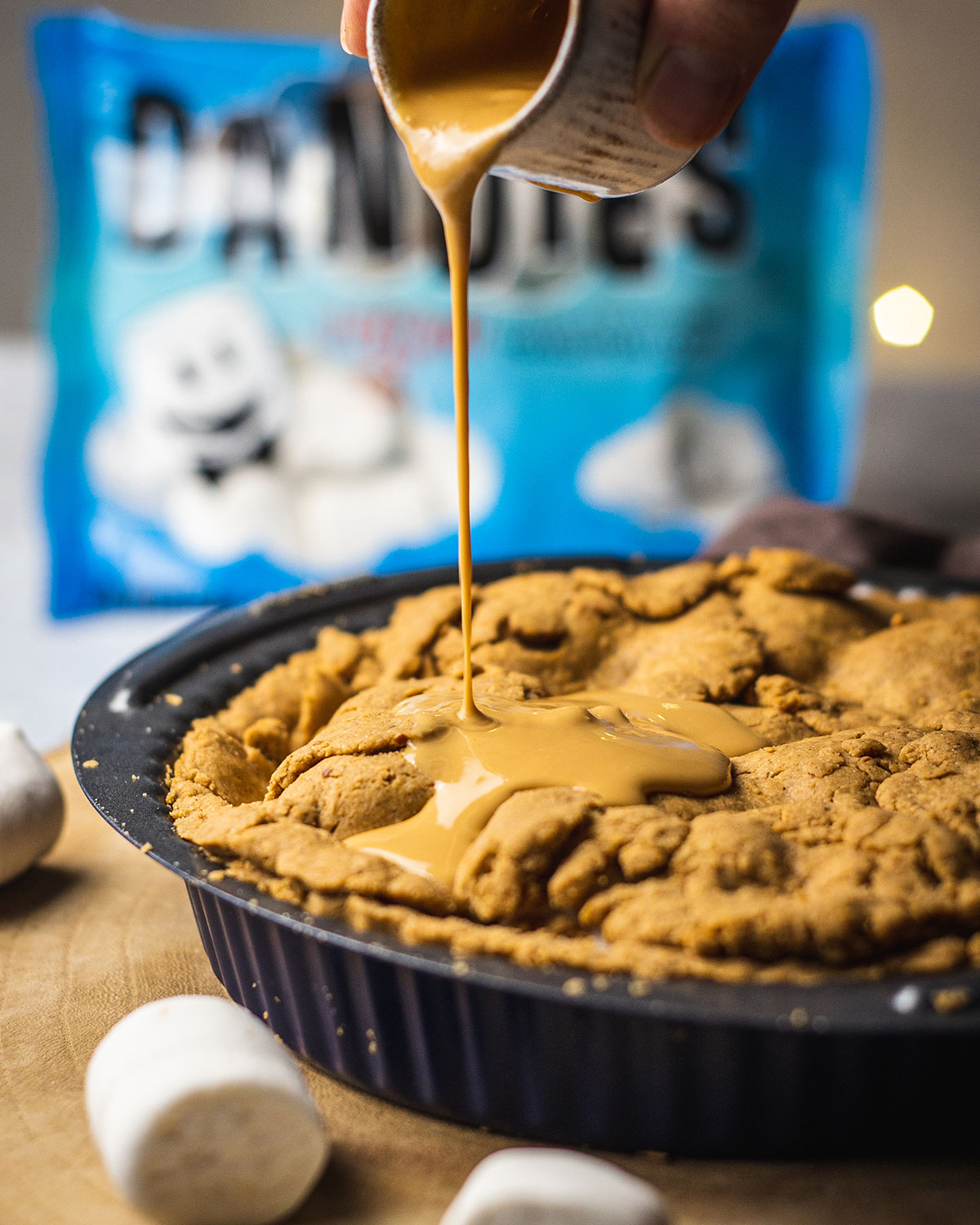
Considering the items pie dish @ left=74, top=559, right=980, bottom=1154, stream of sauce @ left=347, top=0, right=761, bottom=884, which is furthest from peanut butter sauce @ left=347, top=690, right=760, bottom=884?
pie dish @ left=74, top=559, right=980, bottom=1154

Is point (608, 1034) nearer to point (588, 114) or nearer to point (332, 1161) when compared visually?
point (332, 1161)

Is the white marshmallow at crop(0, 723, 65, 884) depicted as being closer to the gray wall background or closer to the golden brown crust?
the golden brown crust

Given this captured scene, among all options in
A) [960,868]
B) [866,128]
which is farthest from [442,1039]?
[866,128]

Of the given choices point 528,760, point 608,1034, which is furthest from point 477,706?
point 608,1034

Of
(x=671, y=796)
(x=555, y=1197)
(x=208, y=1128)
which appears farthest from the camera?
(x=671, y=796)

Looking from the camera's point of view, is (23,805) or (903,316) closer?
(23,805)

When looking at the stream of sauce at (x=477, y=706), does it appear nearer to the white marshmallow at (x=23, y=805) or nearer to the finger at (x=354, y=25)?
the finger at (x=354, y=25)

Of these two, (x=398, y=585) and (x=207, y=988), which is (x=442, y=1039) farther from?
(x=398, y=585)
